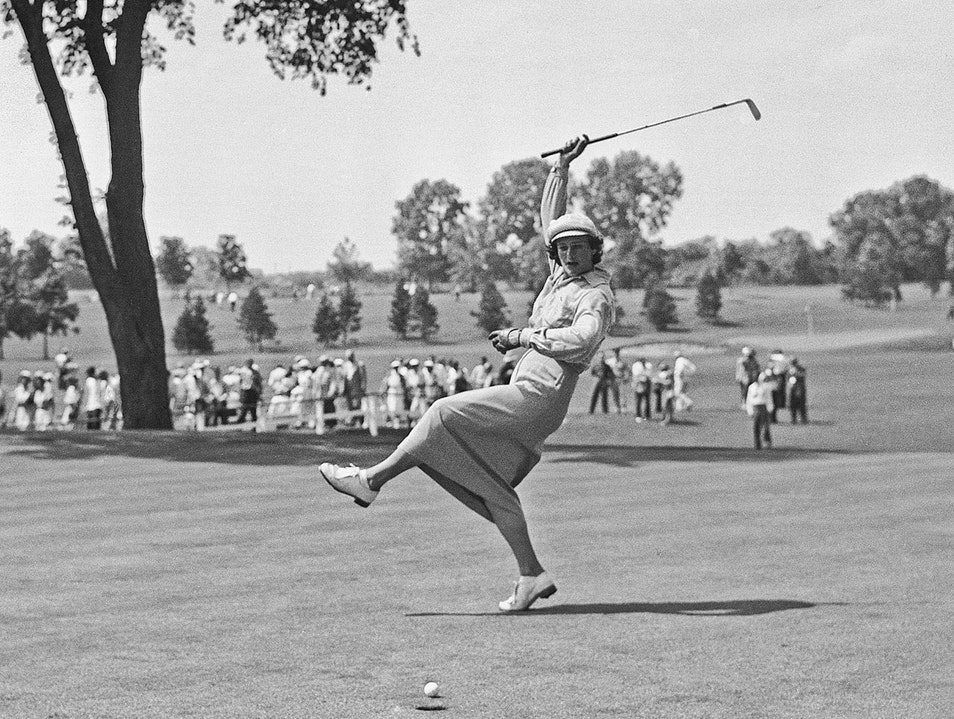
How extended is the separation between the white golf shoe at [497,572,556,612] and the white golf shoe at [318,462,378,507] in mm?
1023

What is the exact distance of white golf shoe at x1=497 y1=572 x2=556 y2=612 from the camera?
854 cm

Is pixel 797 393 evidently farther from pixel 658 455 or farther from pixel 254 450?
pixel 254 450

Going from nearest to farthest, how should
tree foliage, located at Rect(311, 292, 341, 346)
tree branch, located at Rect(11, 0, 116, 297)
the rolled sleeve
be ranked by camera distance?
the rolled sleeve → tree branch, located at Rect(11, 0, 116, 297) → tree foliage, located at Rect(311, 292, 341, 346)

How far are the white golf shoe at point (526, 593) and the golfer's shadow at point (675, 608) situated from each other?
5 centimetres

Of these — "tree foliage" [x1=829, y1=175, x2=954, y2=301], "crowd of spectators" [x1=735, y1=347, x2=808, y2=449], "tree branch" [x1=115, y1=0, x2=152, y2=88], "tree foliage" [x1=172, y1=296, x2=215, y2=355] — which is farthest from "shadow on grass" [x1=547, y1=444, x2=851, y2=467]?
"tree foliage" [x1=829, y1=175, x2=954, y2=301]

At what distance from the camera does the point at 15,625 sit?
8.18 meters

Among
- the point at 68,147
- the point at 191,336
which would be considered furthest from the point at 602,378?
the point at 191,336

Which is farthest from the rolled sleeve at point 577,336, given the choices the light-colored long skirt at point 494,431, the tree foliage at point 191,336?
the tree foliage at point 191,336

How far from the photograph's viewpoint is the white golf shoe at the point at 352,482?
874cm

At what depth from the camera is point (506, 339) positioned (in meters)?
8.52

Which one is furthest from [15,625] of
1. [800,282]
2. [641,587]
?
[800,282]

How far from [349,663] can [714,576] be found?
3.58 metres

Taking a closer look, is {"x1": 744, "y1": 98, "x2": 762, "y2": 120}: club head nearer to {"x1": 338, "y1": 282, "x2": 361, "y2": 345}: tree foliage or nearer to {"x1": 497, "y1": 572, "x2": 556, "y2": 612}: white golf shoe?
{"x1": 497, "y1": 572, "x2": 556, "y2": 612}: white golf shoe

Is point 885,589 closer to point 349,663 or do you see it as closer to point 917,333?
point 349,663
